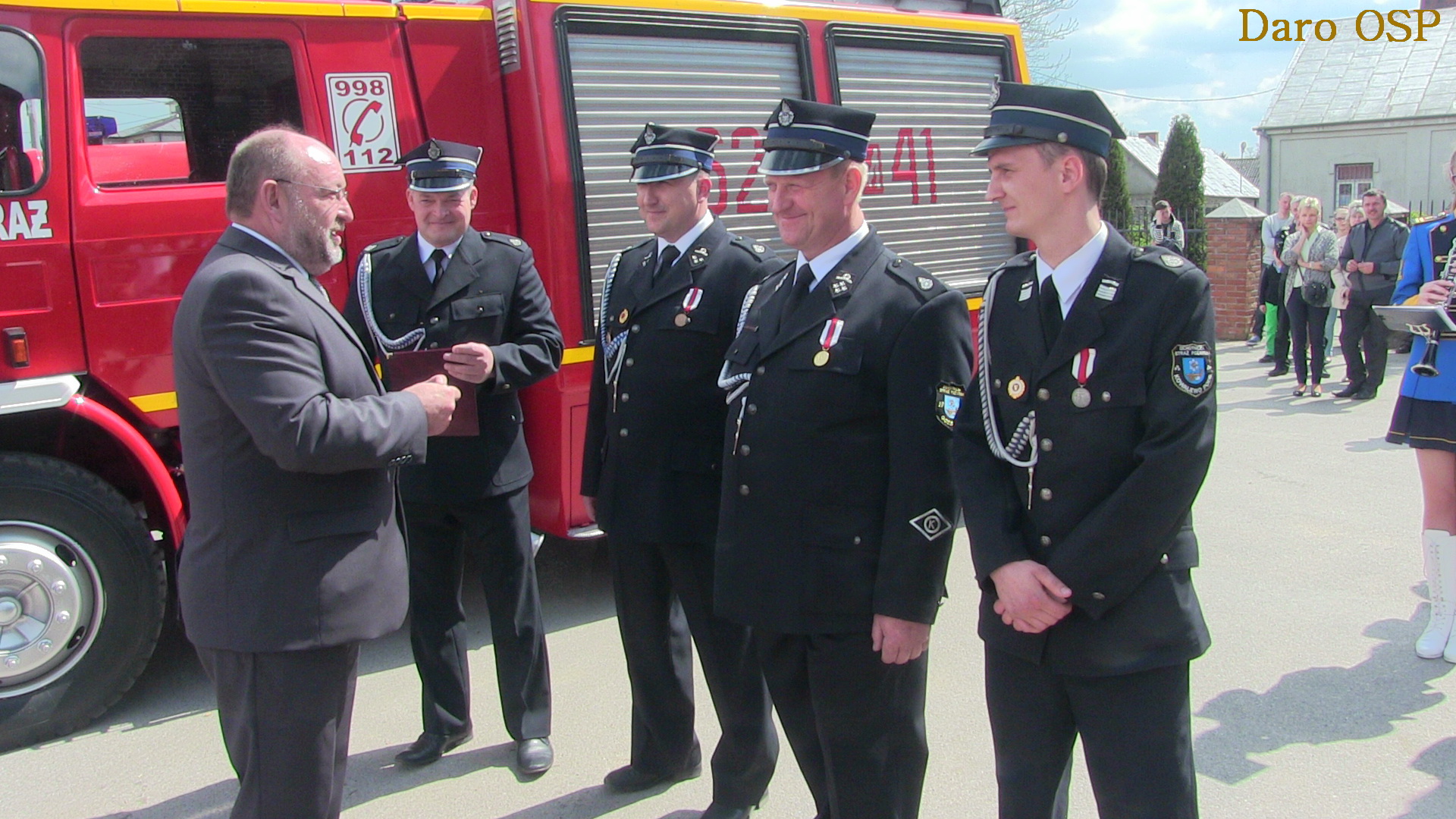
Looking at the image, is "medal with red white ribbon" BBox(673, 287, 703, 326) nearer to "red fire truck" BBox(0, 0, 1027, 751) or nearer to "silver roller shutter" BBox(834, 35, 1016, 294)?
"red fire truck" BBox(0, 0, 1027, 751)

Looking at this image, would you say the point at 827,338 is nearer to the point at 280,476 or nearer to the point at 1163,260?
the point at 1163,260

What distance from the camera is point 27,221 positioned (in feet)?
11.4

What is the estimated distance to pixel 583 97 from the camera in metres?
4.23

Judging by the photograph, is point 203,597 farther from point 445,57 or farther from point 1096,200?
point 445,57

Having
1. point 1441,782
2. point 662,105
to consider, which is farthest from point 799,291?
point 1441,782

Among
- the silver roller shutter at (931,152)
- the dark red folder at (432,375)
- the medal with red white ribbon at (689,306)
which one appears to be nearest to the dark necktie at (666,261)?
the medal with red white ribbon at (689,306)

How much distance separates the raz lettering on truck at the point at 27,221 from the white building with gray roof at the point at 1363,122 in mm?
33172

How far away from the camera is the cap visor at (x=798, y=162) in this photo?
2.46 m

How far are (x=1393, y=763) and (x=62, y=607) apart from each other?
4.22m

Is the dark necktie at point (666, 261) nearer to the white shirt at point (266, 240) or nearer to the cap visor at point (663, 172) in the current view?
the cap visor at point (663, 172)

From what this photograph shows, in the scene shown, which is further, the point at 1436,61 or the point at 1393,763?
the point at 1436,61

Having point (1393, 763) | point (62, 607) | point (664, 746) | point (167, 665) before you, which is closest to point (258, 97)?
point (62, 607)

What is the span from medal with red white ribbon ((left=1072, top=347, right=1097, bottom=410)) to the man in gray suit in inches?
53.2

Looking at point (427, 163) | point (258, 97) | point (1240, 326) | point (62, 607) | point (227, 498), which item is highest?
point (258, 97)
